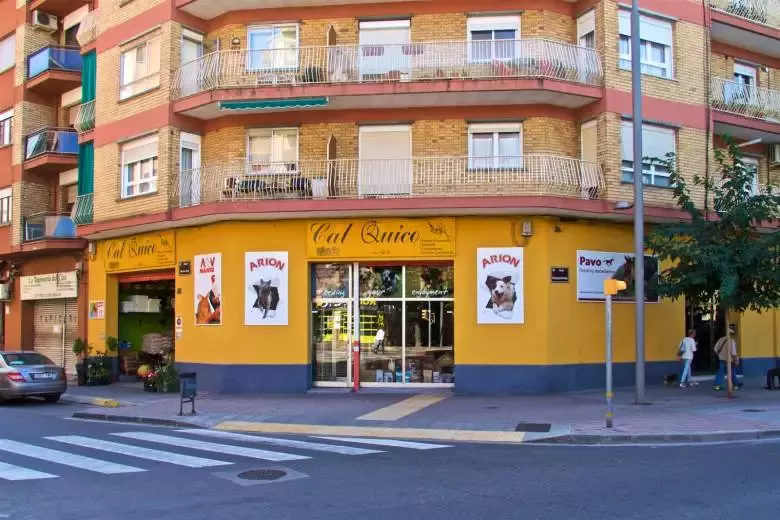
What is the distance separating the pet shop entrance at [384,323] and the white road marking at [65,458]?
8.88m

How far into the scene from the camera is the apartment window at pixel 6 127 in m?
27.8

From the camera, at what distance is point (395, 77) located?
62.1 feet

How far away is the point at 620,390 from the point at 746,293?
3.90 metres

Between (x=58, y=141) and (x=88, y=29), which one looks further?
(x=58, y=141)

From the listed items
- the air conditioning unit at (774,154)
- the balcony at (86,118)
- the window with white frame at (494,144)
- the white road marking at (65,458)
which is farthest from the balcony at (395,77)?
the white road marking at (65,458)

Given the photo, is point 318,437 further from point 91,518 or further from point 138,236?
point 138,236

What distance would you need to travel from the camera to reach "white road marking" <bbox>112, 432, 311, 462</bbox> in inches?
415

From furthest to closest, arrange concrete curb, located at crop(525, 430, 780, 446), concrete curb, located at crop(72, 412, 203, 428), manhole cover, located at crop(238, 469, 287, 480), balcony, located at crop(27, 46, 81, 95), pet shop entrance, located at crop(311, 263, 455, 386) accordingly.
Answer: balcony, located at crop(27, 46, 81, 95)
pet shop entrance, located at crop(311, 263, 455, 386)
concrete curb, located at crop(72, 412, 203, 428)
concrete curb, located at crop(525, 430, 780, 446)
manhole cover, located at crop(238, 469, 287, 480)

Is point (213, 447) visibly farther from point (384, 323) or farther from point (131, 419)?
point (384, 323)

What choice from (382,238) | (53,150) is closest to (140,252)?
(53,150)

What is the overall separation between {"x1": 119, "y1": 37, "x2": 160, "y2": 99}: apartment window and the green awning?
3.19m

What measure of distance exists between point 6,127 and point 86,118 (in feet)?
22.0

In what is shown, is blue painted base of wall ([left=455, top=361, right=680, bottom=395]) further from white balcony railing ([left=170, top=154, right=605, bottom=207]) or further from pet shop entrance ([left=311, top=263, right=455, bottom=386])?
white balcony railing ([left=170, top=154, right=605, bottom=207])

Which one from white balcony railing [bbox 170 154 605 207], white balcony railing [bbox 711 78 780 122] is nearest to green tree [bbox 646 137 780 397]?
white balcony railing [bbox 170 154 605 207]
